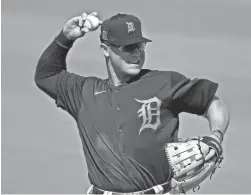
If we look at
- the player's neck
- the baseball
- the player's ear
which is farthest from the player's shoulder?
the baseball

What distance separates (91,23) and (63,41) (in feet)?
1.43

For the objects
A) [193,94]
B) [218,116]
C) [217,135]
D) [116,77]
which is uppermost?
[116,77]

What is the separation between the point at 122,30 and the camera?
11.3m

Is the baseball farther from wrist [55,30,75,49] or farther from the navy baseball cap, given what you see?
wrist [55,30,75,49]

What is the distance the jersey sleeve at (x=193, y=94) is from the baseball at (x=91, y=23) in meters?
0.67

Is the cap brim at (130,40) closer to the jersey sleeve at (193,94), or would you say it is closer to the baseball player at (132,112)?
the baseball player at (132,112)

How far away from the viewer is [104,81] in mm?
11500

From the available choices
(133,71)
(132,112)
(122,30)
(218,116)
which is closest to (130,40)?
(122,30)

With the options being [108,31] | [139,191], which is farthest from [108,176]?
[108,31]

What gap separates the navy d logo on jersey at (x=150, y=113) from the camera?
1120 centimetres

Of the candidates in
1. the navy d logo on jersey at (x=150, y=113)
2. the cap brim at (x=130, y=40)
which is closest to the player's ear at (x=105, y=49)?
the cap brim at (x=130, y=40)

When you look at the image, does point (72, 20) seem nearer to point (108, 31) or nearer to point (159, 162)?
point (108, 31)

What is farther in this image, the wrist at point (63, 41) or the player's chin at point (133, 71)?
the wrist at point (63, 41)

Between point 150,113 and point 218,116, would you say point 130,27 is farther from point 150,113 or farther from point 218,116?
point 218,116
